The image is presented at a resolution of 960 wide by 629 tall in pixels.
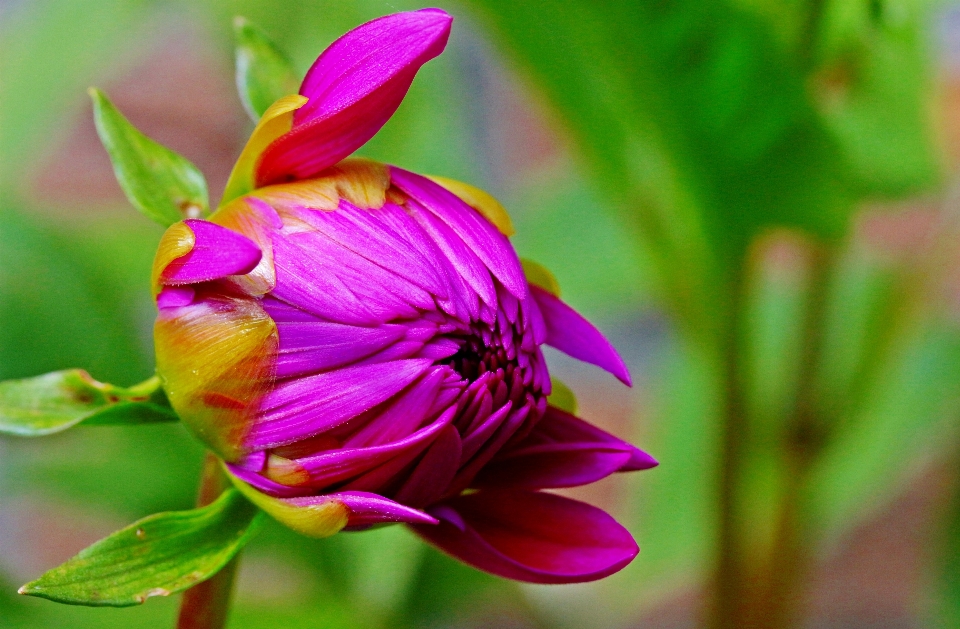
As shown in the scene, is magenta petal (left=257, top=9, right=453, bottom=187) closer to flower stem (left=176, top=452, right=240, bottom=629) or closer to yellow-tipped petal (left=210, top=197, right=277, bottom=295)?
yellow-tipped petal (left=210, top=197, right=277, bottom=295)

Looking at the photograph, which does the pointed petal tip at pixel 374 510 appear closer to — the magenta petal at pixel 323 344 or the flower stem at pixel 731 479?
the magenta petal at pixel 323 344

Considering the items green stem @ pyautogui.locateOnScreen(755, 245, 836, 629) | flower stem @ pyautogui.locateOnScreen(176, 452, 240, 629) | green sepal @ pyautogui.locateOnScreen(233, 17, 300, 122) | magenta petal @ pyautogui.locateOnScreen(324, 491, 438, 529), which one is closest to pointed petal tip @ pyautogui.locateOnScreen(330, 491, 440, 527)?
magenta petal @ pyautogui.locateOnScreen(324, 491, 438, 529)

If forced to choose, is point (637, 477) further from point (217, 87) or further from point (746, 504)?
point (217, 87)

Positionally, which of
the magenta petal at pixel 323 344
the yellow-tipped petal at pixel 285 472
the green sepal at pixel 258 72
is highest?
the green sepal at pixel 258 72

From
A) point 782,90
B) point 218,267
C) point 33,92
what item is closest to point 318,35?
point 33,92

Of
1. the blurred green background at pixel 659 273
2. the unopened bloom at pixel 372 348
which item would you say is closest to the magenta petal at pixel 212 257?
the unopened bloom at pixel 372 348

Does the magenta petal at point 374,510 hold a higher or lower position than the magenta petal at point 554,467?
lower
